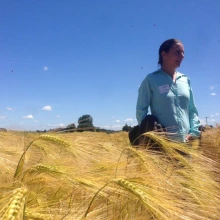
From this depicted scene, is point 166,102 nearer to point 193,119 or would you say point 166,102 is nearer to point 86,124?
point 193,119

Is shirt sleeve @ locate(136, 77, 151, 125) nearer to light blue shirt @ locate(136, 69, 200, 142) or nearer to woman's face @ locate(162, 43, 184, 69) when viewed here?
light blue shirt @ locate(136, 69, 200, 142)

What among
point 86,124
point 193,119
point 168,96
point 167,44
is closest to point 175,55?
point 167,44

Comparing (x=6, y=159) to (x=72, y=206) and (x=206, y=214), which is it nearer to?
(x=72, y=206)

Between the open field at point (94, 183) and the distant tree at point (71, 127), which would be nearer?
the open field at point (94, 183)

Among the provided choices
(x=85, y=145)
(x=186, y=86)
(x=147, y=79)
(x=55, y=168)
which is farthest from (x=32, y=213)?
(x=186, y=86)

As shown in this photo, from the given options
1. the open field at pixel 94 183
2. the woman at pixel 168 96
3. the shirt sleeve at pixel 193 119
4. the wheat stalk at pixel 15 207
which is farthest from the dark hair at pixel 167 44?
the wheat stalk at pixel 15 207

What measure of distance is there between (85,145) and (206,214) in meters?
0.57

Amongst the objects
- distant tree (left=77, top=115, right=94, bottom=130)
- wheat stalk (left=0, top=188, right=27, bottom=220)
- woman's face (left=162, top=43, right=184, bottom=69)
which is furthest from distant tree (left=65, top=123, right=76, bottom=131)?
woman's face (left=162, top=43, right=184, bottom=69)

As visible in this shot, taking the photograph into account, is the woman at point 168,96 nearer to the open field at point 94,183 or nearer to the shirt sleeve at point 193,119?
the shirt sleeve at point 193,119

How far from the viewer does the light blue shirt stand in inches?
102

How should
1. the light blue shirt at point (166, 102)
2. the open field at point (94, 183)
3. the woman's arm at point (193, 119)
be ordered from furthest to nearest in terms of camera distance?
1. the woman's arm at point (193, 119)
2. the light blue shirt at point (166, 102)
3. the open field at point (94, 183)

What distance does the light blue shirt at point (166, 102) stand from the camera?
8.53ft

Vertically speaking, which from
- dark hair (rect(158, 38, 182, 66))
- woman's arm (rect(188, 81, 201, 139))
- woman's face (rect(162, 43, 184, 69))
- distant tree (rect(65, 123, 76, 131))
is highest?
dark hair (rect(158, 38, 182, 66))

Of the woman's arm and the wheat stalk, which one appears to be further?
the woman's arm
